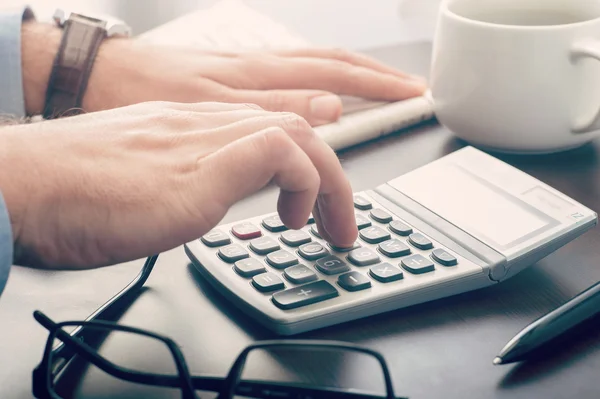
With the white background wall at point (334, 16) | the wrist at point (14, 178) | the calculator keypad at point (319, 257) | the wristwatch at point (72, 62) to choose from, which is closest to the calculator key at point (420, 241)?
the calculator keypad at point (319, 257)

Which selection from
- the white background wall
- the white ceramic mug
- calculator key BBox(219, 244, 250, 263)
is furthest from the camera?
the white background wall

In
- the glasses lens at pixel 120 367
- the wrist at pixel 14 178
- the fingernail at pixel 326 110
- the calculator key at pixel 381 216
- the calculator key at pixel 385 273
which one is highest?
the wrist at pixel 14 178

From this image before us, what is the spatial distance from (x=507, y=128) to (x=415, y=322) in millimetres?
218

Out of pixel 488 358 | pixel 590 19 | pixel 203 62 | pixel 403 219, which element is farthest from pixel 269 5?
pixel 488 358

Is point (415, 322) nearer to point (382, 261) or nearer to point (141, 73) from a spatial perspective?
point (382, 261)

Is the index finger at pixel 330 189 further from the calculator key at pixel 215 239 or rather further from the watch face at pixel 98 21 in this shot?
the watch face at pixel 98 21

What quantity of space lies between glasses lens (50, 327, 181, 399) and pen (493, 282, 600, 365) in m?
0.15

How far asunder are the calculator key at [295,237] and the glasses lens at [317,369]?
0.08 meters

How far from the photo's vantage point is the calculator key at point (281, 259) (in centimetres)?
38

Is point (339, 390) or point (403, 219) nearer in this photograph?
point (339, 390)

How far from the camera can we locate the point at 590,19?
535 millimetres

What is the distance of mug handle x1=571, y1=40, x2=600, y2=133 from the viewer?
1.56 feet

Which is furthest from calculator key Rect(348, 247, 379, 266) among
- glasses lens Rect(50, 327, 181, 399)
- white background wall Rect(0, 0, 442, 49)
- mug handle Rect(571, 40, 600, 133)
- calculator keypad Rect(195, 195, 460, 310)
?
white background wall Rect(0, 0, 442, 49)

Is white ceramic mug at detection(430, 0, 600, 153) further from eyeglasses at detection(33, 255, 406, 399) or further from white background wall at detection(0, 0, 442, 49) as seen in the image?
white background wall at detection(0, 0, 442, 49)
